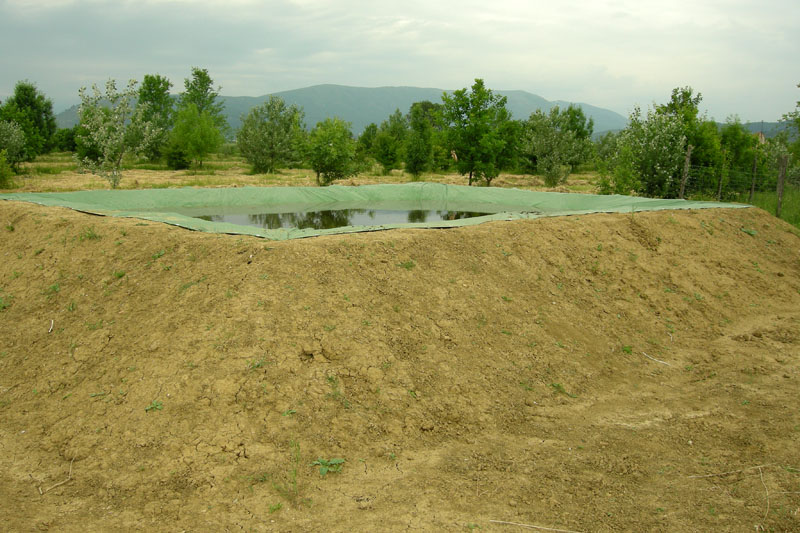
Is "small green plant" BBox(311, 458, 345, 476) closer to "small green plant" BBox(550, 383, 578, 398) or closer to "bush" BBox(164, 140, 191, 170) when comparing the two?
"small green plant" BBox(550, 383, 578, 398)

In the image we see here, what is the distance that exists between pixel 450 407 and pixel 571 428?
95 centimetres

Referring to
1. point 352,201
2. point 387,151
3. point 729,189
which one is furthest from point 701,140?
point 387,151

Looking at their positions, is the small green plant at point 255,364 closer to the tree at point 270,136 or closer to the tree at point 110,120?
the tree at point 110,120

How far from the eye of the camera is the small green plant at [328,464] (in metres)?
3.11

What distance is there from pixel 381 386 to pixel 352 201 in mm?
6383

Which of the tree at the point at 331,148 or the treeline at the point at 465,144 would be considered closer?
the treeline at the point at 465,144

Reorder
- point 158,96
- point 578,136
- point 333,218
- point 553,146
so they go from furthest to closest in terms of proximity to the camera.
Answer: point 158,96 < point 578,136 < point 553,146 < point 333,218

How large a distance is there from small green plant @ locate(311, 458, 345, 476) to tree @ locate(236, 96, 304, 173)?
21.9m

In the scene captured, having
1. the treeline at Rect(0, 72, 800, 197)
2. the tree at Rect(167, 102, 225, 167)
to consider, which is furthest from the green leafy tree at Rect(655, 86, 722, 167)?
the tree at Rect(167, 102, 225, 167)

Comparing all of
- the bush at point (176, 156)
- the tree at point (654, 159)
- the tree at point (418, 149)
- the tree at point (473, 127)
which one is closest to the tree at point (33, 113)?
the bush at point (176, 156)

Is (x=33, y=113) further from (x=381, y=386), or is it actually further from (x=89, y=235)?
(x=381, y=386)

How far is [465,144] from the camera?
47.5ft

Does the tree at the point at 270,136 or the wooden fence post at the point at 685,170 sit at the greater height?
the tree at the point at 270,136

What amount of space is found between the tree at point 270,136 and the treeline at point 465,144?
5 cm
